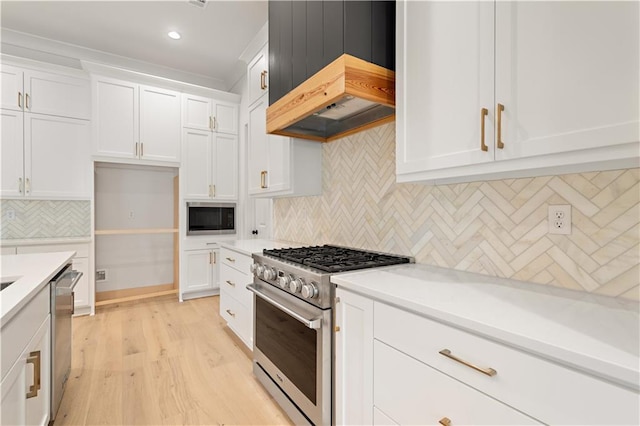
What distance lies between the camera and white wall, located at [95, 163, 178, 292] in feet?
13.0

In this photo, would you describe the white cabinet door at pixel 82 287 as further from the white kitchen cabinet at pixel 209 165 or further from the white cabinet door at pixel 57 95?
the white cabinet door at pixel 57 95

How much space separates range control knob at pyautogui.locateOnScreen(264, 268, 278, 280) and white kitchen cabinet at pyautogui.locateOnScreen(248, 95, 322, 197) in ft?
2.56

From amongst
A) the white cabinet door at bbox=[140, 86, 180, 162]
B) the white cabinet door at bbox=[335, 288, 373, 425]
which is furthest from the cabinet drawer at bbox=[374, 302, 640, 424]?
the white cabinet door at bbox=[140, 86, 180, 162]

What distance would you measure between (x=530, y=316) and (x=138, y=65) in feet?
16.5

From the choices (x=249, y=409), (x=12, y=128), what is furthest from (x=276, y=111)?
(x=12, y=128)

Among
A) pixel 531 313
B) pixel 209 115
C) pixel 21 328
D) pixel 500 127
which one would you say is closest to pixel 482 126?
pixel 500 127

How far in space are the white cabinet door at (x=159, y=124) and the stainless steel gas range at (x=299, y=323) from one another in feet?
8.21

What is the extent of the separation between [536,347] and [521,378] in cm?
11

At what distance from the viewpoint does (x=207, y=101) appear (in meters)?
4.12

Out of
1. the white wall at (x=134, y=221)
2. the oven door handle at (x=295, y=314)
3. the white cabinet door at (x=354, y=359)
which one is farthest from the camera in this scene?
the white wall at (x=134, y=221)

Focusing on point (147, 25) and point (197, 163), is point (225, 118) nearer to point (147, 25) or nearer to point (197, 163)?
point (197, 163)

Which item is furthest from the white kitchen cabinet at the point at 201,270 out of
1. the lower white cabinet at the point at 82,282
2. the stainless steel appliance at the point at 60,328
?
the stainless steel appliance at the point at 60,328

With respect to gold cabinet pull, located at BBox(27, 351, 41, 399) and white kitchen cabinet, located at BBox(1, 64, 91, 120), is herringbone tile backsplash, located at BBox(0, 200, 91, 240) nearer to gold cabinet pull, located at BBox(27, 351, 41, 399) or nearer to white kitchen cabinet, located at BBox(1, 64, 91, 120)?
white kitchen cabinet, located at BBox(1, 64, 91, 120)

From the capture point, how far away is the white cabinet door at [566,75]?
2.67ft
